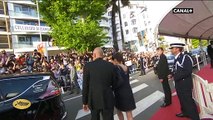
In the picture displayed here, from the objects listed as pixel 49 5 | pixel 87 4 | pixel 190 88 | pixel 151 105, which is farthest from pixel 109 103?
pixel 49 5

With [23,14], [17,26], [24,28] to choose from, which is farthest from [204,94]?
[23,14]

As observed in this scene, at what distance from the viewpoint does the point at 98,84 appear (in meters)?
5.25

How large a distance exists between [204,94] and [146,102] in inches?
139

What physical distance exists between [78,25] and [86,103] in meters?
20.5

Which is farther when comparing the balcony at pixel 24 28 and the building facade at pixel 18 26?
the balcony at pixel 24 28

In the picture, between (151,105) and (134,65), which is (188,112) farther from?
(134,65)

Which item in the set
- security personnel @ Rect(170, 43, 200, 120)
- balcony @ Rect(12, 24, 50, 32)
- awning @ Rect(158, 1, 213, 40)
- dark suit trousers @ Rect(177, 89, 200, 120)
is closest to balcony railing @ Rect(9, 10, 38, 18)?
balcony @ Rect(12, 24, 50, 32)

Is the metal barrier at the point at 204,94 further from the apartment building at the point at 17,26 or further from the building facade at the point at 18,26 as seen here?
the apartment building at the point at 17,26

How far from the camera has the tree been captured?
2503cm

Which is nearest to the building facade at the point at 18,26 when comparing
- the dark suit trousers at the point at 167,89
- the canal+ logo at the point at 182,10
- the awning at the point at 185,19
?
the awning at the point at 185,19

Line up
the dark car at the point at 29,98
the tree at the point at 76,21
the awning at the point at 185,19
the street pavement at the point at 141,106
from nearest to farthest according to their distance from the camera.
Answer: the dark car at the point at 29,98 → the awning at the point at 185,19 → the street pavement at the point at 141,106 → the tree at the point at 76,21

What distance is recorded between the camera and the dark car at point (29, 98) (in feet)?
18.3

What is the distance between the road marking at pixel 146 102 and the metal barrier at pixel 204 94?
1997 millimetres

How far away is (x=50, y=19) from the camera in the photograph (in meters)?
27.5
